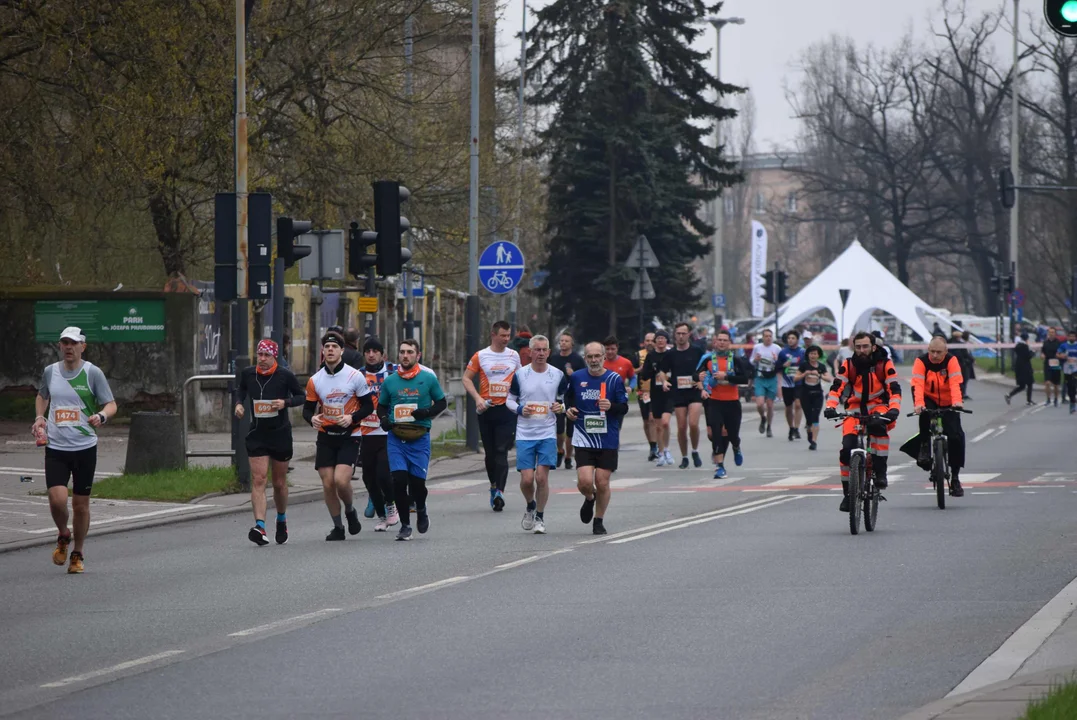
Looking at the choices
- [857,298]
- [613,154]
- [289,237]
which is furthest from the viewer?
[857,298]

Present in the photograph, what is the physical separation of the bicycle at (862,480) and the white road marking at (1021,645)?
168 inches

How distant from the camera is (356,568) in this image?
13.5m

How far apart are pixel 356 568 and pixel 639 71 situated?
3700 cm

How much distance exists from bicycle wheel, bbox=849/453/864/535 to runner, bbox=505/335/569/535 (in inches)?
101

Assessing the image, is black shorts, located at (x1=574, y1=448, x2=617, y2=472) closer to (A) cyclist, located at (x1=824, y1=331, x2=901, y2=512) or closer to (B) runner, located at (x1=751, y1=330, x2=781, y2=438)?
(A) cyclist, located at (x1=824, y1=331, x2=901, y2=512)

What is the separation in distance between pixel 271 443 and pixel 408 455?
1.20 metres

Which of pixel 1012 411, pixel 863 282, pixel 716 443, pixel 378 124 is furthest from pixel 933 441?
pixel 863 282

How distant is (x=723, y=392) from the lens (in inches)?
966

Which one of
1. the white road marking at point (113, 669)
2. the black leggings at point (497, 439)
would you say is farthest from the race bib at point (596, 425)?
the white road marking at point (113, 669)

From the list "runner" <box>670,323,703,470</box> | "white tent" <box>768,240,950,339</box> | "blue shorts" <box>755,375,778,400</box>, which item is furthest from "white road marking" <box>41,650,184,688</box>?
"white tent" <box>768,240,950,339</box>

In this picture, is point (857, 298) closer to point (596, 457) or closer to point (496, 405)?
point (496, 405)

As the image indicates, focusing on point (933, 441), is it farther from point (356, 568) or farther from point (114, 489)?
point (114, 489)

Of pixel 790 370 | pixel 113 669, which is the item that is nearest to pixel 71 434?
pixel 113 669

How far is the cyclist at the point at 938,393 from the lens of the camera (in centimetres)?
1818
